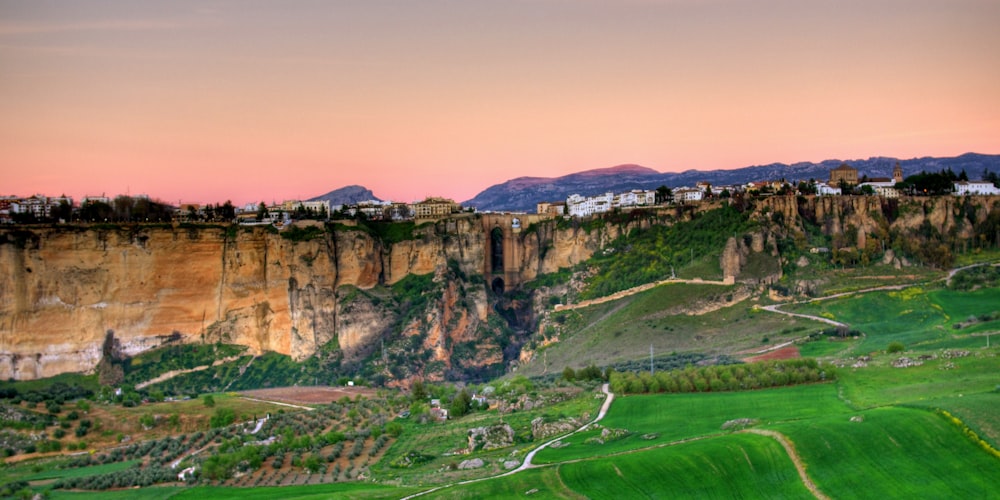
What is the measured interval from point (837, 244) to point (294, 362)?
51178mm

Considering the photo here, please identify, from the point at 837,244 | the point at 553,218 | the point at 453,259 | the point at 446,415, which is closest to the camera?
the point at 446,415

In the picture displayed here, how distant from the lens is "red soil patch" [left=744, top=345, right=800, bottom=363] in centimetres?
7088

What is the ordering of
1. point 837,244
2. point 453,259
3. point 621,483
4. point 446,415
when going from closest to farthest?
1. point 621,483
2. point 446,415
3. point 837,244
4. point 453,259

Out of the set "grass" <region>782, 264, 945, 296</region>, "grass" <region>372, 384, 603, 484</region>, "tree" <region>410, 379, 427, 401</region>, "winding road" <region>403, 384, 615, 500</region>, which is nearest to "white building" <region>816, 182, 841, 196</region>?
"grass" <region>782, 264, 945, 296</region>

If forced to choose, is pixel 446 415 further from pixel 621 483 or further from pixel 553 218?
pixel 553 218

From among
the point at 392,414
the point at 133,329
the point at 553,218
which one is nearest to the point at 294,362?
the point at 133,329

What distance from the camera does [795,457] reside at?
48.4m

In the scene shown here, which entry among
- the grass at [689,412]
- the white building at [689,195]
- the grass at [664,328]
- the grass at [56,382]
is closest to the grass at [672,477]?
the grass at [689,412]

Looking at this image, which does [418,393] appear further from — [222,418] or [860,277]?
[860,277]

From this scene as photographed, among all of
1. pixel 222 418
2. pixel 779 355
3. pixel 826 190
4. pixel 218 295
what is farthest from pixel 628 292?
pixel 222 418

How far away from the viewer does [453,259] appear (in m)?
105

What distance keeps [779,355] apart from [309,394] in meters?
36.7

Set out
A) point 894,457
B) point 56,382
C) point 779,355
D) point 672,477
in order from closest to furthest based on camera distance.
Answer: point 672,477, point 894,457, point 779,355, point 56,382

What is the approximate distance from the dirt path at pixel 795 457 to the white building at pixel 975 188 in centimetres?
6851
